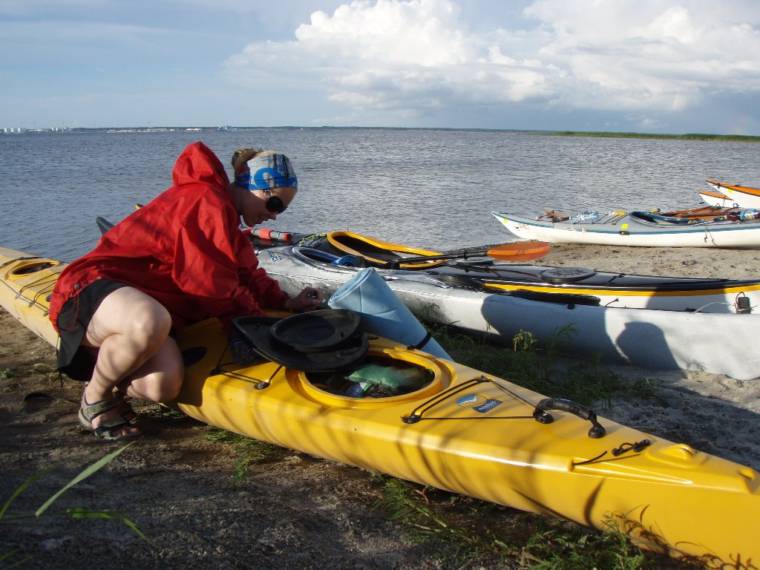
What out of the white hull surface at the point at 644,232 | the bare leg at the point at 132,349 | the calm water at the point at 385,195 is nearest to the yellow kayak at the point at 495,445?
the bare leg at the point at 132,349

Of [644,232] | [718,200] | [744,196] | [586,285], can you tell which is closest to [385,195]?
[718,200]

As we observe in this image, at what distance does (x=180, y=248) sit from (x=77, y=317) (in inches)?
21.4

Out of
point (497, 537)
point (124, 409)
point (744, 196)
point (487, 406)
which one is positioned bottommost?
point (497, 537)

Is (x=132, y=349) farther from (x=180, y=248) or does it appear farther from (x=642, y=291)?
(x=642, y=291)

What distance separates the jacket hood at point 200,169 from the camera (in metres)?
3.00

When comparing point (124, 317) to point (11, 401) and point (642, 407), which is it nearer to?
point (11, 401)

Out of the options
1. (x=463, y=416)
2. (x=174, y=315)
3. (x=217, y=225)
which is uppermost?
(x=217, y=225)

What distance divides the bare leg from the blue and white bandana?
739 mm

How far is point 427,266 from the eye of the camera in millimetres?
6281

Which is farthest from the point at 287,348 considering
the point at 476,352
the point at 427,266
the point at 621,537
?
the point at 427,266

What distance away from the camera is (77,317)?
2.86 meters

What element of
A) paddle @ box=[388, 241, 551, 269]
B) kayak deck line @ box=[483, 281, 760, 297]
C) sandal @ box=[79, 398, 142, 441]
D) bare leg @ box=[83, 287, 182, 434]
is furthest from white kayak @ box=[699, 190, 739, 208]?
sandal @ box=[79, 398, 142, 441]

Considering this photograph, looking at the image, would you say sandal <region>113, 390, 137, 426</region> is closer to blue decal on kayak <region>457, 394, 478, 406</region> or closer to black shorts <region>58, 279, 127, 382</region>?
black shorts <region>58, 279, 127, 382</region>

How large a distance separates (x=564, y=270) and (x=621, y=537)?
3.50 m
